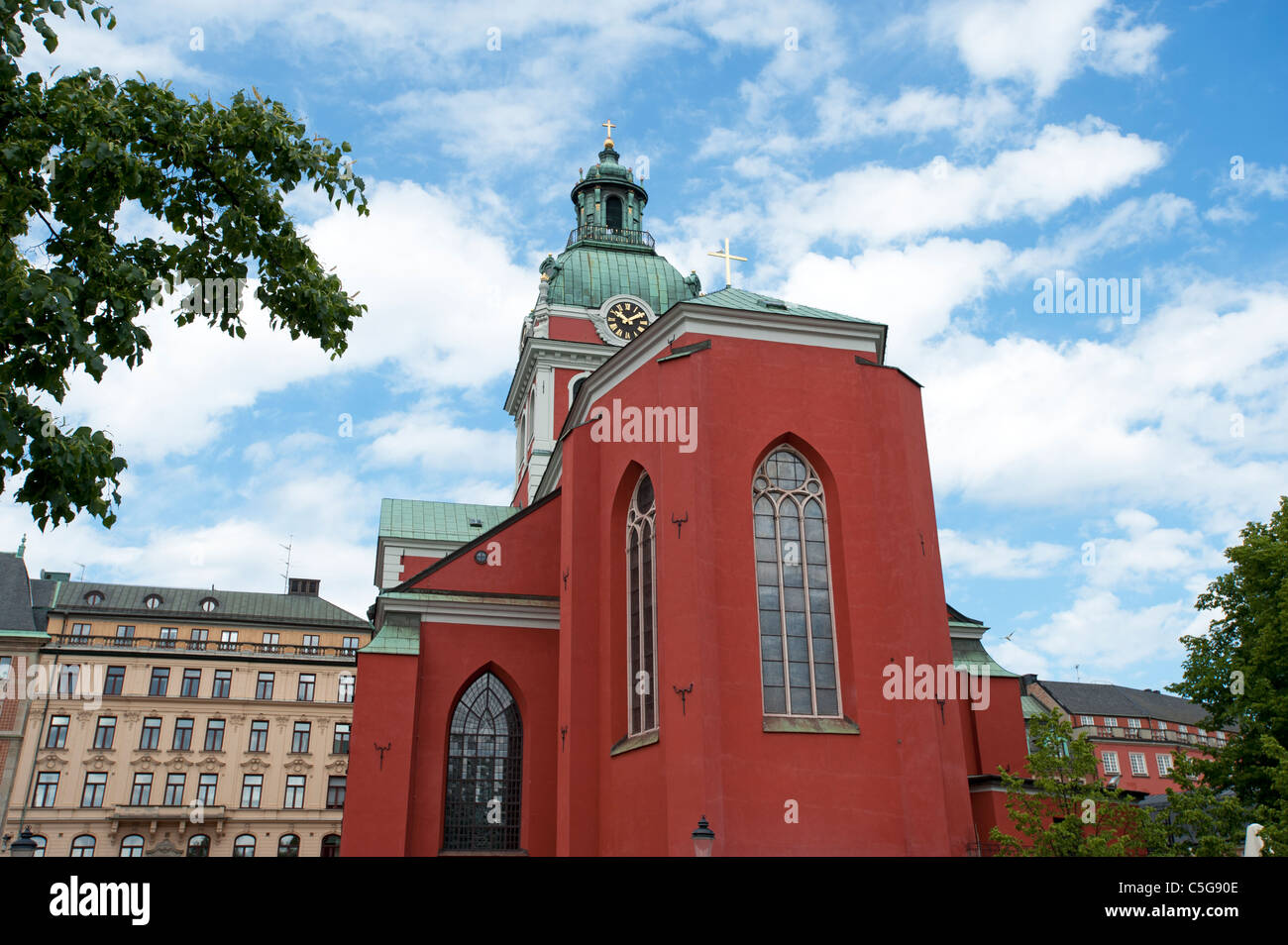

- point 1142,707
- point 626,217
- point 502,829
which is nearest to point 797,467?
point 502,829

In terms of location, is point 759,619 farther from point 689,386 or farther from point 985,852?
point 985,852

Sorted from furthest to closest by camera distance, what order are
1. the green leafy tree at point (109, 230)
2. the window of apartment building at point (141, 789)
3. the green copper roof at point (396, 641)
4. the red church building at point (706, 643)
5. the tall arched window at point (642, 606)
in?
the window of apartment building at point (141, 789) < the green copper roof at point (396, 641) < the tall arched window at point (642, 606) < the red church building at point (706, 643) < the green leafy tree at point (109, 230)

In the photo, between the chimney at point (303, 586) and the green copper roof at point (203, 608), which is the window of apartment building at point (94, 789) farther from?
the chimney at point (303, 586)

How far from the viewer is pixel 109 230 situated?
7.68 meters

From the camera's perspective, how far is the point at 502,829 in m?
19.2

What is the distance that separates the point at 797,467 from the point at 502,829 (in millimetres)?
8947

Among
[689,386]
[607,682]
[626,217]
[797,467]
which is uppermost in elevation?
[626,217]

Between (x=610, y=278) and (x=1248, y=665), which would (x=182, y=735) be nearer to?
(x=610, y=278)

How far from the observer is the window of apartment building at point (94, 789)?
41.0m

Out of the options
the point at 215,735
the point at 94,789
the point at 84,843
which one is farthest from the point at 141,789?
the point at 215,735

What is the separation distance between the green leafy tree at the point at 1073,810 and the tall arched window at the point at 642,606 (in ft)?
18.3

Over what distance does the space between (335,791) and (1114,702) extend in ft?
162

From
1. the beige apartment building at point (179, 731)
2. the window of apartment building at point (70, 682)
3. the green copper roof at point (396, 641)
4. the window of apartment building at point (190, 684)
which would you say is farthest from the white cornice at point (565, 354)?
the window of apartment building at point (70, 682)
